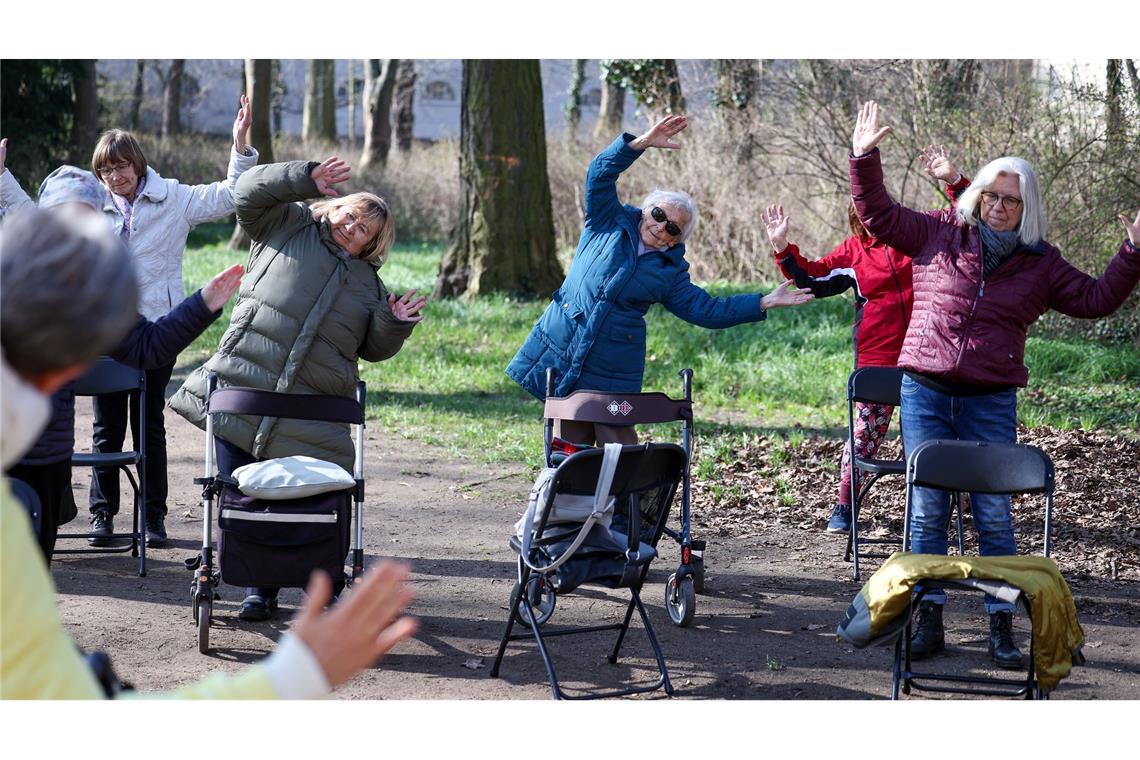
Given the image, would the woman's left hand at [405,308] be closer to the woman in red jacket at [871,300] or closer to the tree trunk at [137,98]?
the woman in red jacket at [871,300]

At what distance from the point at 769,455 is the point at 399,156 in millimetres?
21911

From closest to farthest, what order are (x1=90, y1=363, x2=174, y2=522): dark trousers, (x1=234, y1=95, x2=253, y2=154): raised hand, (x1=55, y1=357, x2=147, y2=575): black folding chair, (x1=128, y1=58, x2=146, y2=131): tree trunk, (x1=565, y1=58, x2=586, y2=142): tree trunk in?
(x1=234, y1=95, x2=253, y2=154): raised hand → (x1=55, y1=357, x2=147, y2=575): black folding chair → (x1=90, y1=363, x2=174, y2=522): dark trousers → (x1=565, y1=58, x2=586, y2=142): tree trunk → (x1=128, y1=58, x2=146, y2=131): tree trunk

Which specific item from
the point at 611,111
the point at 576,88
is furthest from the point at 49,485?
the point at 576,88

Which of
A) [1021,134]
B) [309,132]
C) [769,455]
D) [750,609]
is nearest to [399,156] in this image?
[309,132]

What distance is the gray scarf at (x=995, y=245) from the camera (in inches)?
215

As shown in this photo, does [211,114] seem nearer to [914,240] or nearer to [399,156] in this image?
[399,156]

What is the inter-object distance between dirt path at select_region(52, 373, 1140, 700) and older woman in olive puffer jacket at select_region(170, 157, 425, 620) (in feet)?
1.91

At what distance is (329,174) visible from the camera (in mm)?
5566

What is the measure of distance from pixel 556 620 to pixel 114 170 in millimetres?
3341

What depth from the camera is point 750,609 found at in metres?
6.21

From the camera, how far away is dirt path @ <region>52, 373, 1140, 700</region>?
203 inches

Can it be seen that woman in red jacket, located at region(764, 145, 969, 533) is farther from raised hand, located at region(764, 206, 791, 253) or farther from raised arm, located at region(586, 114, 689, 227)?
raised arm, located at region(586, 114, 689, 227)

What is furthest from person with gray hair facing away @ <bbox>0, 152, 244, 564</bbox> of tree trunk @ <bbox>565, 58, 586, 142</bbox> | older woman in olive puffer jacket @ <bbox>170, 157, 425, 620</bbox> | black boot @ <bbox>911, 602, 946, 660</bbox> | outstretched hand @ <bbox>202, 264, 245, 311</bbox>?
tree trunk @ <bbox>565, 58, 586, 142</bbox>
